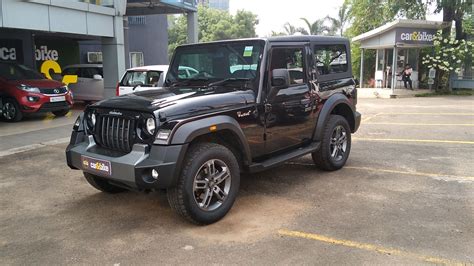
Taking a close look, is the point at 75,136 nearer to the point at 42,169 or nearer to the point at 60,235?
the point at 60,235

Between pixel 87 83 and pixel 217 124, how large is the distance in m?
12.2

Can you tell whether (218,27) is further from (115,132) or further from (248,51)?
(115,132)

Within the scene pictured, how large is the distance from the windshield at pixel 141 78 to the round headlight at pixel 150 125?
261 inches

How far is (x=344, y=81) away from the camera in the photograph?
6.57m

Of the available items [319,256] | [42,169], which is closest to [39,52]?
[42,169]

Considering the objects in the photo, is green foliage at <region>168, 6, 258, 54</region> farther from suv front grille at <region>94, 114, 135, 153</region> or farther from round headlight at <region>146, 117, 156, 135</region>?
round headlight at <region>146, 117, 156, 135</region>

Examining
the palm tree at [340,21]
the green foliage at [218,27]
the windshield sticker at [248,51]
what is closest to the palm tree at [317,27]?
the palm tree at [340,21]

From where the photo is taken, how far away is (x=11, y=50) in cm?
1564

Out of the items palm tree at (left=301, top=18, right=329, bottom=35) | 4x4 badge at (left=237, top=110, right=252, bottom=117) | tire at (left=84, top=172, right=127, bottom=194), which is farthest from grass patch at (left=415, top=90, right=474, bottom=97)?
palm tree at (left=301, top=18, right=329, bottom=35)

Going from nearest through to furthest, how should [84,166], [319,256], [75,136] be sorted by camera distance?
[319,256], [84,166], [75,136]

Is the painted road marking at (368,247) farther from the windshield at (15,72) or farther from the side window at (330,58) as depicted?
the windshield at (15,72)

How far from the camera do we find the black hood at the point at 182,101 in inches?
168

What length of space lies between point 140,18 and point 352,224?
837 inches

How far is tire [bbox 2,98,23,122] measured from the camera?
38.8 feet
